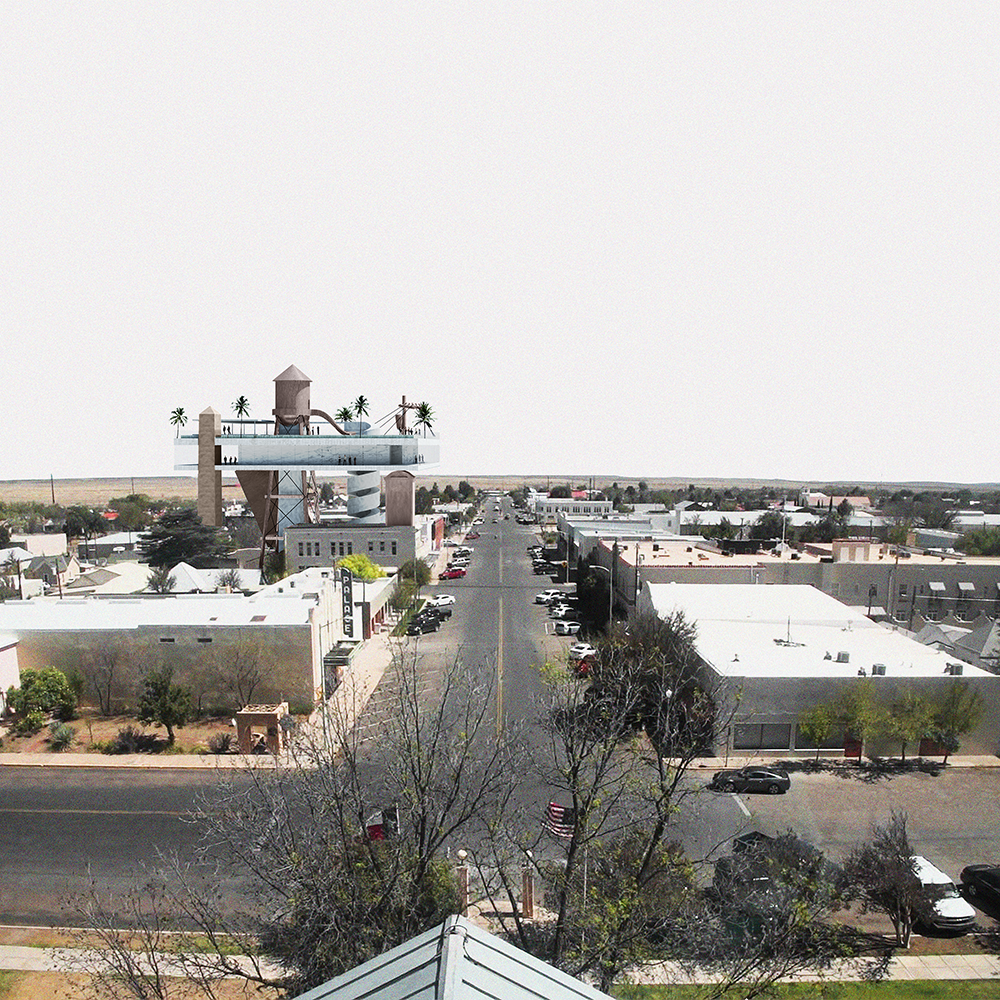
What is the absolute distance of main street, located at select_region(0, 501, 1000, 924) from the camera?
17047 millimetres

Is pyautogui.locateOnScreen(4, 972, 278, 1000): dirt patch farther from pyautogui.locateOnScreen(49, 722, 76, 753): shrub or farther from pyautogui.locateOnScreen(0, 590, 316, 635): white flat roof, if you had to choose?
pyautogui.locateOnScreen(0, 590, 316, 635): white flat roof

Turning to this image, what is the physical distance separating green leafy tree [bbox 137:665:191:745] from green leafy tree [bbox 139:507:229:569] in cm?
4571

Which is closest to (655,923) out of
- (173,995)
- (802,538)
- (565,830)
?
(565,830)

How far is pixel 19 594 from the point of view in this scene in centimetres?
5212

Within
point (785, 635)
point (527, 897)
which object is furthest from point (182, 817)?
point (785, 635)

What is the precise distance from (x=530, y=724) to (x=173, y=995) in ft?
49.5

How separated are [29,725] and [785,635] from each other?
96.6ft

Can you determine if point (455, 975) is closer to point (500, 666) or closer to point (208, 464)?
point (500, 666)

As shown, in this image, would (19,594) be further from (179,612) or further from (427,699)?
(427,699)

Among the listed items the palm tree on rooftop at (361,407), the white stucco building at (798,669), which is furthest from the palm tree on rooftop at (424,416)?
the white stucco building at (798,669)

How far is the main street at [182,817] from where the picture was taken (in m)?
17.0

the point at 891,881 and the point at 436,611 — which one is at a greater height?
the point at 891,881

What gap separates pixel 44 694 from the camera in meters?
27.3

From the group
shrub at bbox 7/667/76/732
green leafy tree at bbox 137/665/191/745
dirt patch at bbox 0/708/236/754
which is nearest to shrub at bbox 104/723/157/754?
dirt patch at bbox 0/708/236/754
